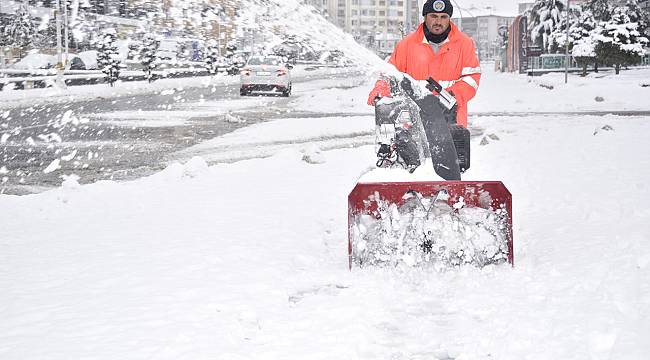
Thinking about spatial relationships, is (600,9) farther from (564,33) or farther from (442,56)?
(442,56)

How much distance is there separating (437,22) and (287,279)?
2.00 metres

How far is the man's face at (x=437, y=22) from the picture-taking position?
4.79 m

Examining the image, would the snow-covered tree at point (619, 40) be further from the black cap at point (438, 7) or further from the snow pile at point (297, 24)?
the black cap at point (438, 7)

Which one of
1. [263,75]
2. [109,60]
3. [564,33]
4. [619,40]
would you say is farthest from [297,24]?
[564,33]

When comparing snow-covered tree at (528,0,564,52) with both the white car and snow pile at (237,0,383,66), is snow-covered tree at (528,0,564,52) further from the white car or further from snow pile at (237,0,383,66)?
snow pile at (237,0,383,66)

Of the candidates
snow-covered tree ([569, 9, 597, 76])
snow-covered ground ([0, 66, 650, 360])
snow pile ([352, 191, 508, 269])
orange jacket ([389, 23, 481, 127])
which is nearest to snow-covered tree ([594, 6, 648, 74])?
snow-covered tree ([569, 9, 597, 76])

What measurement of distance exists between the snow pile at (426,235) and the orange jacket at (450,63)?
0.81 metres

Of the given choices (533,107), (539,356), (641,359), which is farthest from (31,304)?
(533,107)

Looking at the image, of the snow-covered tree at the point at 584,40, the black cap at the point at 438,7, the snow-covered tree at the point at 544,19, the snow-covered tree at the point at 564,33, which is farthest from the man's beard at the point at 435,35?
the snow-covered tree at the point at 544,19

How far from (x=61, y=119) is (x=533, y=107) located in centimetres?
1266

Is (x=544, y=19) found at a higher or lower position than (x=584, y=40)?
higher

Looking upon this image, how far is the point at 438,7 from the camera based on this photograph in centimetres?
474

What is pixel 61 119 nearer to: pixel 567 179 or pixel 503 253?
pixel 567 179

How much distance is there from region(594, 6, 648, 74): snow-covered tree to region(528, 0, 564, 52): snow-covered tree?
1495 centimetres
